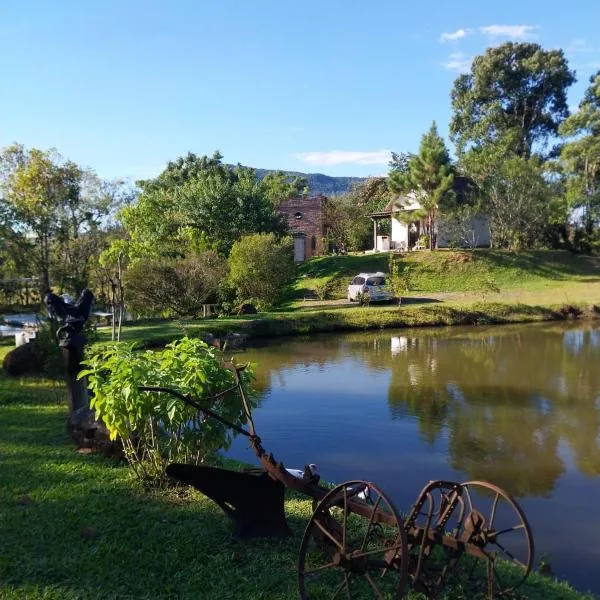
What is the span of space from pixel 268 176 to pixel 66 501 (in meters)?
44.5

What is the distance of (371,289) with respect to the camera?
84.5ft

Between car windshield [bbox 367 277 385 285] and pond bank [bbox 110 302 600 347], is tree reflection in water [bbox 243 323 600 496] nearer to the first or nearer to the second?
pond bank [bbox 110 302 600 347]

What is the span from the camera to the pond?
22.6 ft

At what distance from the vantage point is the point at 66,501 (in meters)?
5.36

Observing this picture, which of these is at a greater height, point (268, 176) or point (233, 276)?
point (268, 176)

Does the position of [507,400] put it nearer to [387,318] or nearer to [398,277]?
[387,318]

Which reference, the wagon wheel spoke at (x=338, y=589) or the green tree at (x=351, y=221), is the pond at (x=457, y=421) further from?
the green tree at (x=351, y=221)

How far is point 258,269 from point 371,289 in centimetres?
489

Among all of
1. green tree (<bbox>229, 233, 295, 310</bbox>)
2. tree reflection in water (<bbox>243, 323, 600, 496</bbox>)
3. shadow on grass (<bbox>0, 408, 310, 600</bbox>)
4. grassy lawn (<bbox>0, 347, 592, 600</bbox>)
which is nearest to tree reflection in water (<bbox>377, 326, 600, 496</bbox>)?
tree reflection in water (<bbox>243, 323, 600, 496</bbox>)

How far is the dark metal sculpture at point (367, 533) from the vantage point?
349cm

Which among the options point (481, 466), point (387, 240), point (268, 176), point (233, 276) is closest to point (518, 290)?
point (387, 240)

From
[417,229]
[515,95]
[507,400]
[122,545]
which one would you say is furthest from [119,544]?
[515,95]

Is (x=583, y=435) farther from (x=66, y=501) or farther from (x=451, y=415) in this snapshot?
(x=66, y=501)

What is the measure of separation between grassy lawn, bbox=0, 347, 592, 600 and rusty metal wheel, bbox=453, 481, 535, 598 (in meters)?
0.17
